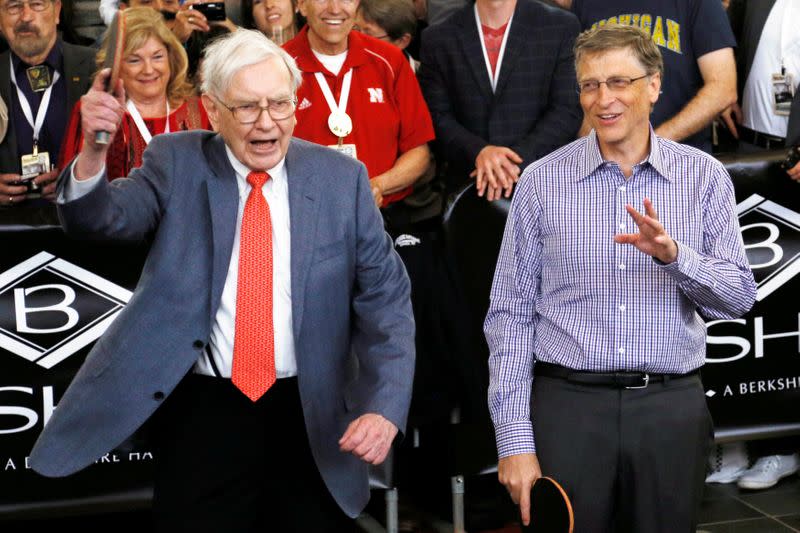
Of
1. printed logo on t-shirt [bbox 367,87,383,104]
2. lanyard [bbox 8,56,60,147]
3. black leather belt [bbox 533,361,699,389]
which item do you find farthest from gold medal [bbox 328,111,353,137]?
black leather belt [bbox 533,361,699,389]

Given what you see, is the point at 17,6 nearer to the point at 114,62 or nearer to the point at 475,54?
the point at 475,54

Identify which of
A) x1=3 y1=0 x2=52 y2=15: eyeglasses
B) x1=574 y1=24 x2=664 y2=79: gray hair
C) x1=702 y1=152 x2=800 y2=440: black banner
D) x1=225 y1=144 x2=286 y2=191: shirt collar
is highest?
x1=3 y1=0 x2=52 y2=15: eyeglasses

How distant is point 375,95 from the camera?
5.22 m

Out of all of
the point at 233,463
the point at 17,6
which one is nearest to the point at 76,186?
the point at 233,463

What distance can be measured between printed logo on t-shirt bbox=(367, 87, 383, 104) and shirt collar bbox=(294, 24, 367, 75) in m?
0.13

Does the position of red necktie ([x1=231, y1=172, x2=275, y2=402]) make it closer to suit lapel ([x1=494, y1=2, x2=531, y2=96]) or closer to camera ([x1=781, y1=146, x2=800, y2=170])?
suit lapel ([x1=494, y1=2, x2=531, y2=96])

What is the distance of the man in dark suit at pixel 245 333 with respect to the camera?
3080 mm

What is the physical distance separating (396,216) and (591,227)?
2.04m

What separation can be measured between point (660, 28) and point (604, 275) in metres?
2.47

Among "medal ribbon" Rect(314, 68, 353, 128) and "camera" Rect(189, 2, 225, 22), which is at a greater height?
"camera" Rect(189, 2, 225, 22)

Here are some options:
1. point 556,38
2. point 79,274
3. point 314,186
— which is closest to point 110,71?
point 314,186

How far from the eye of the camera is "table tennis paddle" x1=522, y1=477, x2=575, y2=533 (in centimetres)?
307

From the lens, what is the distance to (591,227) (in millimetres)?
3283

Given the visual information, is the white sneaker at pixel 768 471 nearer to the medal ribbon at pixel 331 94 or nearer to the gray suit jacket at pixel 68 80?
the medal ribbon at pixel 331 94
